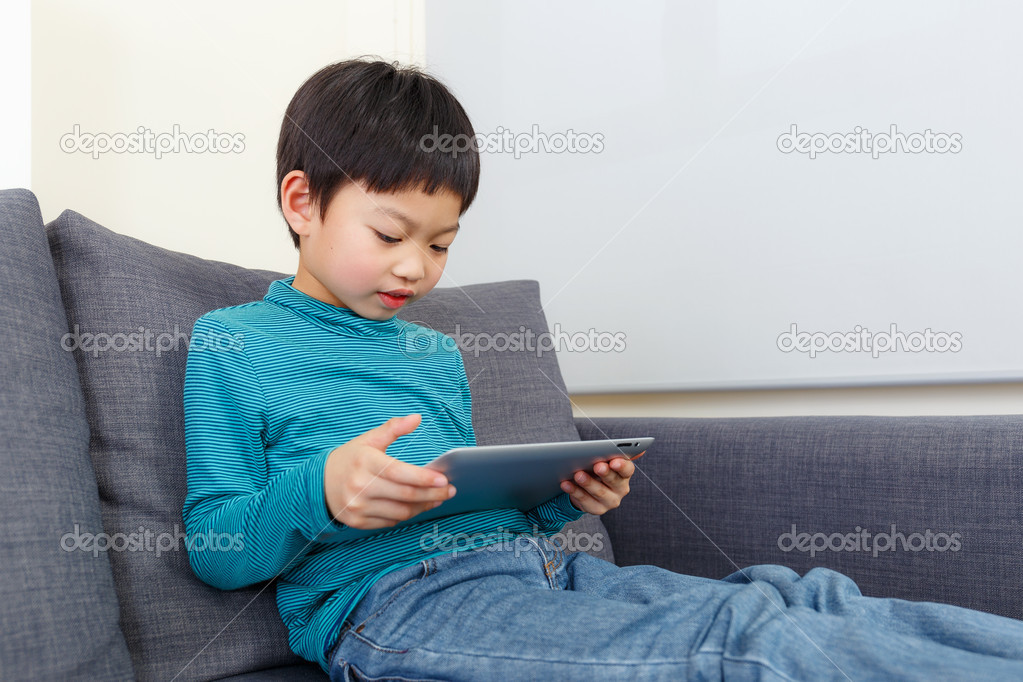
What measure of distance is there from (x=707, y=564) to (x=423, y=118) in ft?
2.44

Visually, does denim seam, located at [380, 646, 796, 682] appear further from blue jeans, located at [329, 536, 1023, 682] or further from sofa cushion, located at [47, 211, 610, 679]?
sofa cushion, located at [47, 211, 610, 679]

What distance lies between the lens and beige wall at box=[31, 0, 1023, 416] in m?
1.42

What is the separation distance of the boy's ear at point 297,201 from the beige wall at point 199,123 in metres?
0.63

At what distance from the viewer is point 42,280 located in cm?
91

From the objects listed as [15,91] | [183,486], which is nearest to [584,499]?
[183,486]

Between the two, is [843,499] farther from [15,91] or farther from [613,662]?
[15,91]

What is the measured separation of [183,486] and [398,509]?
1.05ft

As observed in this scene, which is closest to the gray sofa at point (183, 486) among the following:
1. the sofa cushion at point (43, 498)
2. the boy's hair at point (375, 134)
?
the sofa cushion at point (43, 498)

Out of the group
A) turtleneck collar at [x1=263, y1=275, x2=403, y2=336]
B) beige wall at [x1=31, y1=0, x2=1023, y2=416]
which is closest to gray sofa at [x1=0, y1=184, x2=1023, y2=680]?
turtleneck collar at [x1=263, y1=275, x2=403, y2=336]

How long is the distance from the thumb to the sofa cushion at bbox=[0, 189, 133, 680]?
12.1 inches

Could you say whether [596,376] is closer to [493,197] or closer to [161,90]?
[493,197]

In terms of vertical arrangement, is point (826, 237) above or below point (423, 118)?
below

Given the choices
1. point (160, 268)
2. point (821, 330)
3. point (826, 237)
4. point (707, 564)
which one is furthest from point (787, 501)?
point (160, 268)

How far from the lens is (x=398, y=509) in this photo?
763 millimetres
